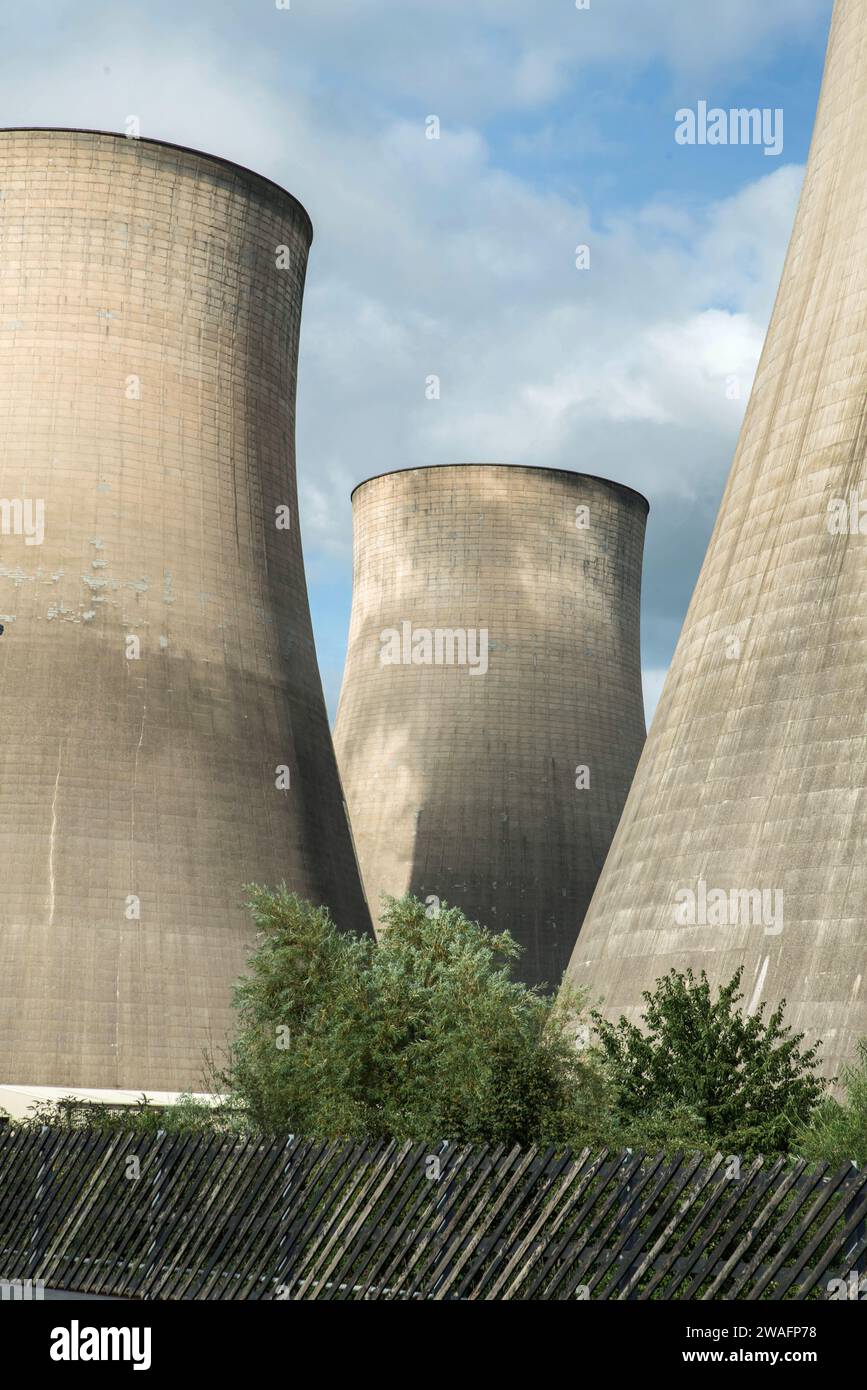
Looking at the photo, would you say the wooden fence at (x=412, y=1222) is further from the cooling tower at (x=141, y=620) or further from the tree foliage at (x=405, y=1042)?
the cooling tower at (x=141, y=620)

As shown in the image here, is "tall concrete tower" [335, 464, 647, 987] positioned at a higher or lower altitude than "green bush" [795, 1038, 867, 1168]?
higher

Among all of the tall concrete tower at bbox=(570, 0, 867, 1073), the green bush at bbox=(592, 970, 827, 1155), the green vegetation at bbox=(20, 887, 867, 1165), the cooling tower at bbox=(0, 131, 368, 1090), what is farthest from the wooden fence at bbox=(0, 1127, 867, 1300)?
the cooling tower at bbox=(0, 131, 368, 1090)

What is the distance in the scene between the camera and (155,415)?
1969 cm

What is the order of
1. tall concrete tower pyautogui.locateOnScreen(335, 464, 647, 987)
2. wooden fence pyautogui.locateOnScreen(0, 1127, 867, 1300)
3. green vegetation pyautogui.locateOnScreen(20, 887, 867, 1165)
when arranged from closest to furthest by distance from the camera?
wooden fence pyautogui.locateOnScreen(0, 1127, 867, 1300), green vegetation pyautogui.locateOnScreen(20, 887, 867, 1165), tall concrete tower pyautogui.locateOnScreen(335, 464, 647, 987)

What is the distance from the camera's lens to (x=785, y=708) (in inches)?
553

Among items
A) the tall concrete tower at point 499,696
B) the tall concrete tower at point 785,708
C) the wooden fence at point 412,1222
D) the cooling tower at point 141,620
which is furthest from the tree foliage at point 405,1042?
the tall concrete tower at point 499,696

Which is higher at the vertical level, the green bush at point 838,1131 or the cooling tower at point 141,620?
the cooling tower at point 141,620

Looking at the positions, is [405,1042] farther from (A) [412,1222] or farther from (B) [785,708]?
(A) [412,1222]

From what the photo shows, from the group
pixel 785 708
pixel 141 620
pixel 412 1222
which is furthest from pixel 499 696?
pixel 412 1222

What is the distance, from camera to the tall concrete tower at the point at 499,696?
1150 inches

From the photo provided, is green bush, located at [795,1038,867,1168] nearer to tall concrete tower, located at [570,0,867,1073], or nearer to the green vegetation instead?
the green vegetation

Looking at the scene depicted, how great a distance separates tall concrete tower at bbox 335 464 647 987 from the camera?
2922cm

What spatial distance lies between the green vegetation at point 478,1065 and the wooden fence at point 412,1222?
123cm

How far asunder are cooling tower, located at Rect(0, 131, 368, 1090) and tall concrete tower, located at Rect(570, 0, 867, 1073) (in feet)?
16.4
